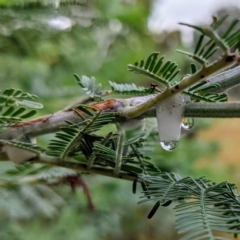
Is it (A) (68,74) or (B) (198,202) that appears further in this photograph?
(A) (68,74)

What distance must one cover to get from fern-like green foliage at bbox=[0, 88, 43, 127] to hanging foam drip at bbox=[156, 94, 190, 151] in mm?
74

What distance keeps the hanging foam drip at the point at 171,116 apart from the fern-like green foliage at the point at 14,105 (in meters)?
0.07

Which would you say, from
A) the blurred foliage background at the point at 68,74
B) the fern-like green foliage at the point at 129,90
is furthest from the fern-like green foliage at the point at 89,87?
the blurred foliage background at the point at 68,74

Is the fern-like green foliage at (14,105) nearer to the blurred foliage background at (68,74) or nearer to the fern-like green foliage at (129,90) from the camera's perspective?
the fern-like green foliage at (129,90)

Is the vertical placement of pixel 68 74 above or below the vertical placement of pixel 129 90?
above

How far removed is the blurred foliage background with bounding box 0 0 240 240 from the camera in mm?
518

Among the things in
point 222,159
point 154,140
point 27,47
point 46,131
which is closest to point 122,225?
point 222,159

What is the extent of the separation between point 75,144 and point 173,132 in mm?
65

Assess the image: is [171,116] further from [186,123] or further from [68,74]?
[68,74]

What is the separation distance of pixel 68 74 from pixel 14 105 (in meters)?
0.62

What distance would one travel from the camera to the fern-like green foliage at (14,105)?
21 centimetres

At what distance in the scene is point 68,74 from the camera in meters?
0.82

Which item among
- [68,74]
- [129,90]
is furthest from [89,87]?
[68,74]

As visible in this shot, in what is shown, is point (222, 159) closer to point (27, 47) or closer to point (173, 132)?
point (27, 47)
